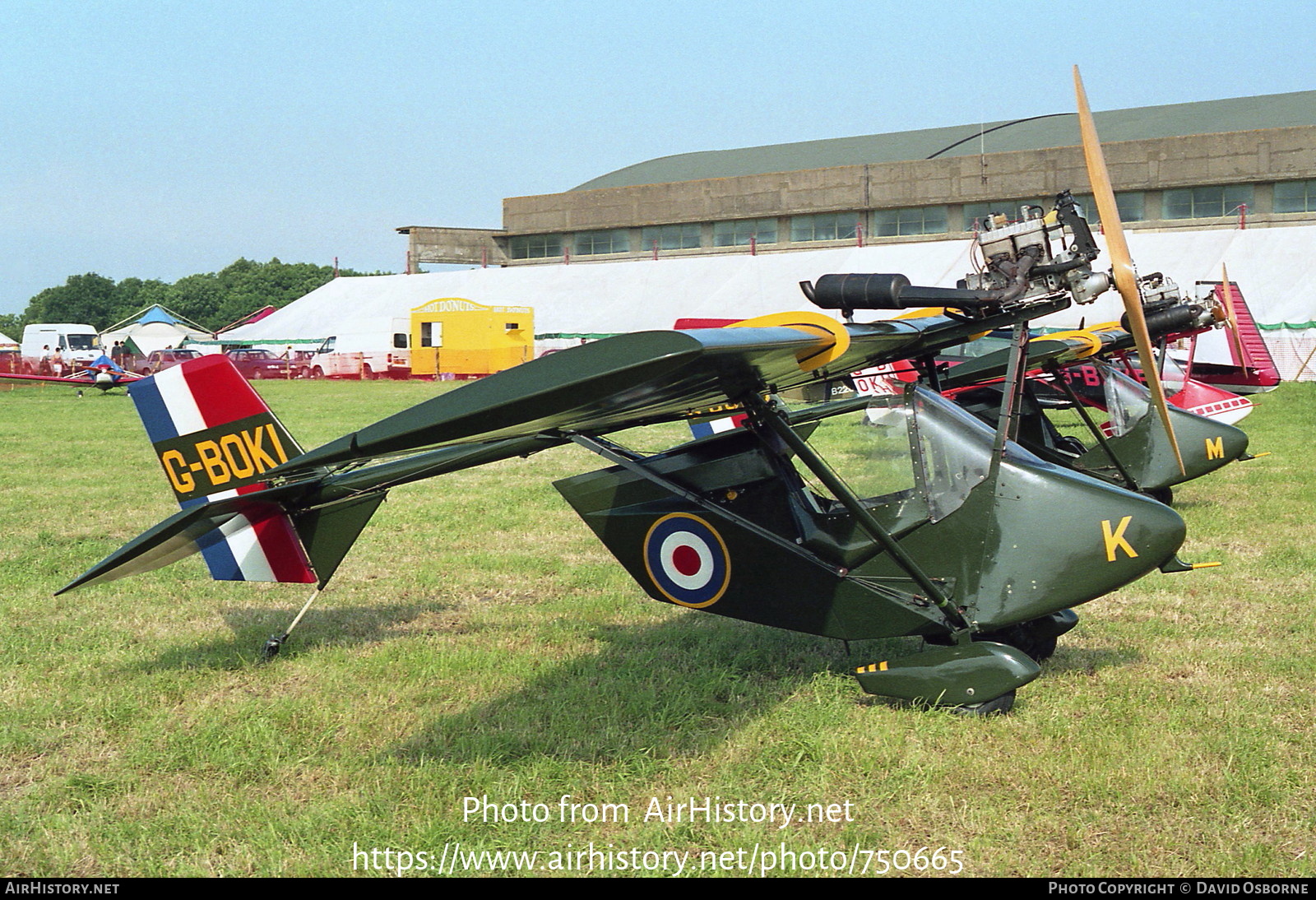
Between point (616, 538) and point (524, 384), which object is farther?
point (616, 538)

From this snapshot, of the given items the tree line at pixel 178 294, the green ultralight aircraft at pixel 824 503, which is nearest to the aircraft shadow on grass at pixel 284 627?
the green ultralight aircraft at pixel 824 503

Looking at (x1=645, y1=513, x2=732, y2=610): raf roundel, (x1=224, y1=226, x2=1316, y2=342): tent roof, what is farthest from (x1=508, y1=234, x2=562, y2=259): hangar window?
(x1=645, y1=513, x2=732, y2=610): raf roundel

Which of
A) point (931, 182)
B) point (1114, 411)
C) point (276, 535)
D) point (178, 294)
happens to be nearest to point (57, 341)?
point (931, 182)

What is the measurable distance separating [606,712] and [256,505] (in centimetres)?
264

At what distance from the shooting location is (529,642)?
6.77m

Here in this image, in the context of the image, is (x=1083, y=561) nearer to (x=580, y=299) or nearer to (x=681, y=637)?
(x=681, y=637)

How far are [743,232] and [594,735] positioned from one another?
188ft

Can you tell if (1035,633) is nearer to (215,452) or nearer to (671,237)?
(215,452)

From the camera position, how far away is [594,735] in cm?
505

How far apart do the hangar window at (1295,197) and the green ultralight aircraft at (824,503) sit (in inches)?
1983

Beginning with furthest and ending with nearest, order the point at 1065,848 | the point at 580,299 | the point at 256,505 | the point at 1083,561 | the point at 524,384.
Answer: the point at 580,299 < the point at 256,505 < the point at 1083,561 < the point at 1065,848 < the point at 524,384
